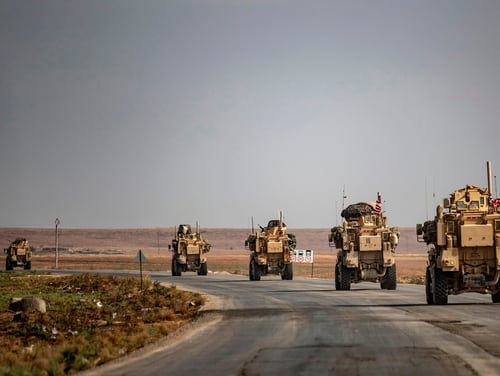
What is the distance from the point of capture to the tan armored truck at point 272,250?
55.0 metres

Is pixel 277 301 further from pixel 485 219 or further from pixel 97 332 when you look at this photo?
pixel 97 332

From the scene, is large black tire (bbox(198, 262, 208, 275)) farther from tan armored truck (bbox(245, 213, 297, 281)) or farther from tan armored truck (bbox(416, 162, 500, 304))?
tan armored truck (bbox(416, 162, 500, 304))

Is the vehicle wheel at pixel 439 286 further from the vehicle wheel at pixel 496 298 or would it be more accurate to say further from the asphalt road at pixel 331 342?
the vehicle wheel at pixel 496 298

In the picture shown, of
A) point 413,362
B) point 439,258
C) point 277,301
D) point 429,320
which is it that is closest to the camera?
point 413,362

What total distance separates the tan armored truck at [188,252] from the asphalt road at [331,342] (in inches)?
1352

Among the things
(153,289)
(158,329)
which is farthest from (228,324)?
(153,289)

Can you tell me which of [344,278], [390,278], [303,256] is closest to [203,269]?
[303,256]

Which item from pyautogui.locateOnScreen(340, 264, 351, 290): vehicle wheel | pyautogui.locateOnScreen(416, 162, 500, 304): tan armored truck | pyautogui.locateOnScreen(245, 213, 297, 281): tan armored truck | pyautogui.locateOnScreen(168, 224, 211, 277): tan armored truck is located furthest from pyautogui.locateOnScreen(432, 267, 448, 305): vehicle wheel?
pyautogui.locateOnScreen(168, 224, 211, 277): tan armored truck

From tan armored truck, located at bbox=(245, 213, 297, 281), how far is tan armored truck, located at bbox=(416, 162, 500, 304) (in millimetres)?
25219

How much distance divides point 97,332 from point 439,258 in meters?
12.6

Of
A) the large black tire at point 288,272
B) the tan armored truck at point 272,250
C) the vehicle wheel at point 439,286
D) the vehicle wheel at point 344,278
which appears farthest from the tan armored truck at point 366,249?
the large black tire at point 288,272

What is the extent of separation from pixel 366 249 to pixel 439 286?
11392mm

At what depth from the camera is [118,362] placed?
1655 cm

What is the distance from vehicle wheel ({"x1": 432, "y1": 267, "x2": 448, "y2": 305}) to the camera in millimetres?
29406
